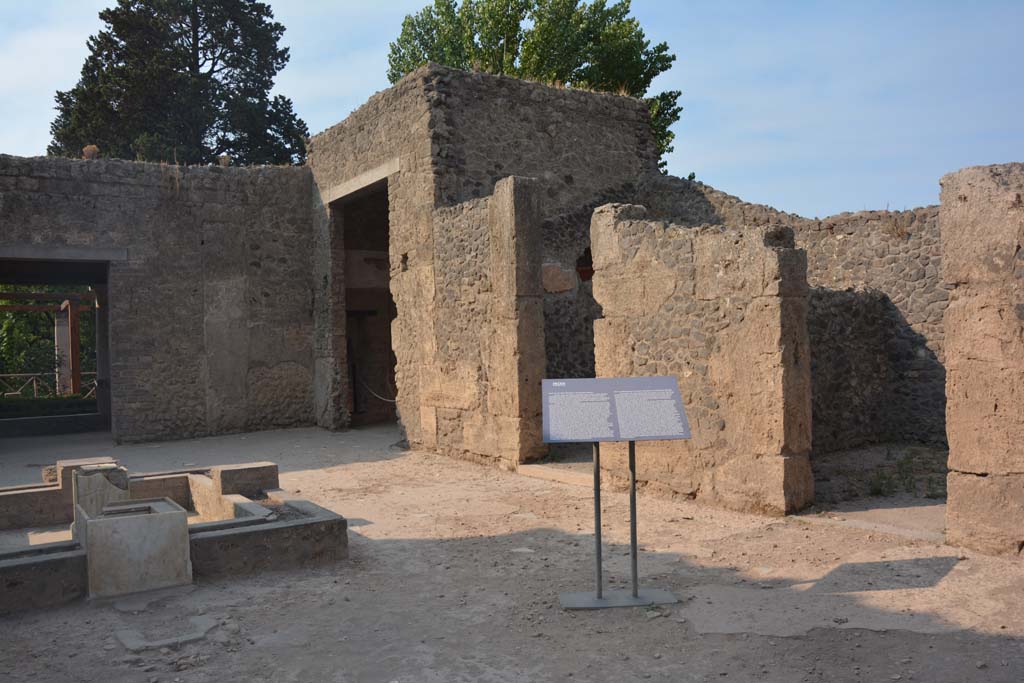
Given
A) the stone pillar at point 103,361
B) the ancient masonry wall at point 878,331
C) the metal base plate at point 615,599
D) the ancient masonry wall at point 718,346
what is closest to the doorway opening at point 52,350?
the stone pillar at point 103,361

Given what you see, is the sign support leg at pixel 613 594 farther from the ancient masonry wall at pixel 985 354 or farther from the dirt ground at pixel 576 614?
the ancient masonry wall at pixel 985 354

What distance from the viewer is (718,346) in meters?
6.45

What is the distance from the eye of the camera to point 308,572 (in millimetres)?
5125

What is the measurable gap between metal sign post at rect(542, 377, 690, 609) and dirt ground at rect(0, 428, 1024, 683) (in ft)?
0.53

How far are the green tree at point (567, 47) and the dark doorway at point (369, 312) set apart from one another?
26.3ft

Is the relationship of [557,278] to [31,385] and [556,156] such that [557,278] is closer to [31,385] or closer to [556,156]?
[556,156]

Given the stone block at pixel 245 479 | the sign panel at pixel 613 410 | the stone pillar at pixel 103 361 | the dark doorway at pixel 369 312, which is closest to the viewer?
the sign panel at pixel 613 410

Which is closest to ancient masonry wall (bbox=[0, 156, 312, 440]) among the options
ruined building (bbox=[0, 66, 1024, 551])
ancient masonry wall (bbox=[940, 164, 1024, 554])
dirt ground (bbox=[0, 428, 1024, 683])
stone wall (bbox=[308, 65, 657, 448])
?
ruined building (bbox=[0, 66, 1024, 551])

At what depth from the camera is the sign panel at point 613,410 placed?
14.0 ft

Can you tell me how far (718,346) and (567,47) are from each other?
1693 cm

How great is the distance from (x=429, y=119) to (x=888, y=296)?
213 inches

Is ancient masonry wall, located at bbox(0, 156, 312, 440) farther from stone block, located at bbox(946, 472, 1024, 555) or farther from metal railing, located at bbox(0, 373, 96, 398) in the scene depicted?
metal railing, located at bbox(0, 373, 96, 398)

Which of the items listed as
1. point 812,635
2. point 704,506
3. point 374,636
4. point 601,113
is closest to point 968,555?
point 812,635

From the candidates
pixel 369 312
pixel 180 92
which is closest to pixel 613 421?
pixel 369 312
